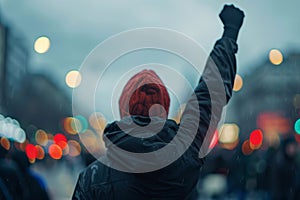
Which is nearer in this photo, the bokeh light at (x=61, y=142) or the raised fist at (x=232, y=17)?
the raised fist at (x=232, y=17)

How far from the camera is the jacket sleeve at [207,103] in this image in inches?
119

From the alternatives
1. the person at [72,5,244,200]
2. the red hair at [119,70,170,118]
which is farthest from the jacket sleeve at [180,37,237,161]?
the red hair at [119,70,170,118]

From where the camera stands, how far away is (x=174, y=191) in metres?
3.01

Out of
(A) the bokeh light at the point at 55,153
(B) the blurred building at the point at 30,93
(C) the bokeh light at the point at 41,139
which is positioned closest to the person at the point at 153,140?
(A) the bokeh light at the point at 55,153

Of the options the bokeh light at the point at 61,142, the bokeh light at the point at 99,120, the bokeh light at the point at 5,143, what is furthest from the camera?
the bokeh light at the point at 61,142

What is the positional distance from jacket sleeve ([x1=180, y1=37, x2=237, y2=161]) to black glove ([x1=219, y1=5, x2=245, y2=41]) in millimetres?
140

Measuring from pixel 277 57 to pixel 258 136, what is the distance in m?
7.79

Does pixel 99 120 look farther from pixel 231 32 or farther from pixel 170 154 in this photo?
pixel 231 32

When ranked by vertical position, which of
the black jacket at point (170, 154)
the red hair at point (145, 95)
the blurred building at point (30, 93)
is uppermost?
the blurred building at point (30, 93)

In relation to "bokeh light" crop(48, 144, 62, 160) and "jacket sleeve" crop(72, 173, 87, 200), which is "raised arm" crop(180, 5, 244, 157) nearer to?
"jacket sleeve" crop(72, 173, 87, 200)

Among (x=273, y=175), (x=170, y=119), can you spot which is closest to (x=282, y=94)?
(x=273, y=175)

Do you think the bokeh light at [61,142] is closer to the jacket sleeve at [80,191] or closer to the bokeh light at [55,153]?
the bokeh light at [55,153]

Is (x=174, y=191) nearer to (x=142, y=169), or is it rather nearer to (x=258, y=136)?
(x=142, y=169)

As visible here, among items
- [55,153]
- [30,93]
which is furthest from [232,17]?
[30,93]
